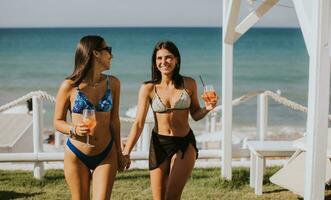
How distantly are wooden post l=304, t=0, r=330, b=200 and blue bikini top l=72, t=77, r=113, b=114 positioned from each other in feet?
5.11

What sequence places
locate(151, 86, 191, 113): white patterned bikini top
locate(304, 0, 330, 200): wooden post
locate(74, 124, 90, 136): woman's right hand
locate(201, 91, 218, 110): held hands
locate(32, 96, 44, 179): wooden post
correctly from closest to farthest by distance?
1. locate(74, 124, 90, 136): woman's right hand
2. locate(304, 0, 330, 200): wooden post
3. locate(201, 91, 218, 110): held hands
4. locate(151, 86, 191, 113): white patterned bikini top
5. locate(32, 96, 44, 179): wooden post

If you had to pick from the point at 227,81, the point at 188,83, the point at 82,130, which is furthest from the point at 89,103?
the point at 227,81

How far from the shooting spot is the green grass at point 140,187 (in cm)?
653

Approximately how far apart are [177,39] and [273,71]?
26.1 meters

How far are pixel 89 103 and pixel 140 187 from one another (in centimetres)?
332

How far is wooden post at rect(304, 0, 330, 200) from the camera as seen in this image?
13.1ft

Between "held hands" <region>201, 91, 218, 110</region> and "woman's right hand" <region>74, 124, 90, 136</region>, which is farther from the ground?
"held hands" <region>201, 91, 218, 110</region>

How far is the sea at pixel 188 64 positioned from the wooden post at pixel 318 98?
1983 centimetres

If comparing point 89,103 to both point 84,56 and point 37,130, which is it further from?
point 37,130

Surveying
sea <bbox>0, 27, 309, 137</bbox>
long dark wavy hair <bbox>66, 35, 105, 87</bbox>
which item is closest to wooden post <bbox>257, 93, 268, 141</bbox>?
long dark wavy hair <bbox>66, 35, 105, 87</bbox>

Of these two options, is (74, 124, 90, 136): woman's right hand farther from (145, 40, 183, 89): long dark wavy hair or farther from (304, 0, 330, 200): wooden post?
(304, 0, 330, 200): wooden post

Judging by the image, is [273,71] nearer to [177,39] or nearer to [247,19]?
[177,39]

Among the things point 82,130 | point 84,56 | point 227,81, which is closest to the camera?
point 82,130

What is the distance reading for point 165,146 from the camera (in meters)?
4.34
